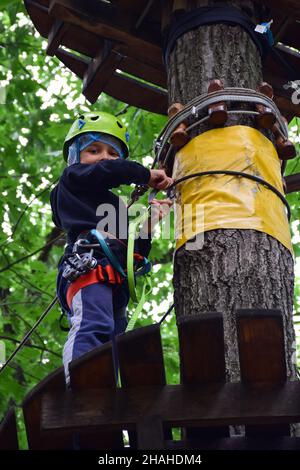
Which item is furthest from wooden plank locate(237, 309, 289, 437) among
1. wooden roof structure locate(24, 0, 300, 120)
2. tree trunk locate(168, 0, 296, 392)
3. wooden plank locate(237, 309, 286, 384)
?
wooden roof structure locate(24, 0, 300, 120)

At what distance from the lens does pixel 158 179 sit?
345cm

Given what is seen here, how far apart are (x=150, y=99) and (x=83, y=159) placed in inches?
37.4

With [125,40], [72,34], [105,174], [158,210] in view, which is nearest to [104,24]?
[125,40]

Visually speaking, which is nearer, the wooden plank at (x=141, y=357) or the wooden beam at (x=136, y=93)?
the wooden plank at (x=141, y=357)

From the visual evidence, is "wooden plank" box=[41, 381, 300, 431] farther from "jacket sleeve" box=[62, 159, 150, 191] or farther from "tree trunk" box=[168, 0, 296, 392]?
"jacket sleeve" box=[62, 159, 150, 191]

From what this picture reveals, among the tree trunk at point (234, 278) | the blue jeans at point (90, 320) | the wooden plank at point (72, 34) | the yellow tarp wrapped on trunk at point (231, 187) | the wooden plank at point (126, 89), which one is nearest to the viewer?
the tree trunk at point (234, 278)

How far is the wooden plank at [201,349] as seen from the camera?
246 centimetres

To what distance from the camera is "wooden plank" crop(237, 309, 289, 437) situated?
95.1 inches

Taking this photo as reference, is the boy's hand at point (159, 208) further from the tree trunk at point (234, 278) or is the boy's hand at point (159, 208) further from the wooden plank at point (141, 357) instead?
the wooden plank at point (141, 357)

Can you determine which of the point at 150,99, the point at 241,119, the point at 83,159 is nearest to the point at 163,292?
the point at 150,99

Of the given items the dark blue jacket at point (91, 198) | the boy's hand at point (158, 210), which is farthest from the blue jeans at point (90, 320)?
the boy's hand at point (158, 210)

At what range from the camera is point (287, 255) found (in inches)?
124
